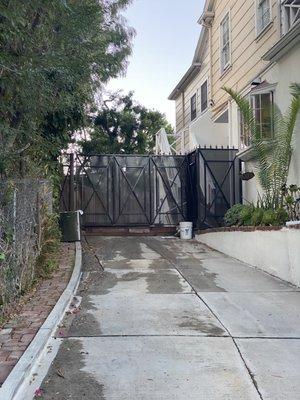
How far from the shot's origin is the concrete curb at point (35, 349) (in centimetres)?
362

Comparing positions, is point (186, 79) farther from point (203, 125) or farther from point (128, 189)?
point (128, 189)

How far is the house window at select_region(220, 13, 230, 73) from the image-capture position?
48.2 ft

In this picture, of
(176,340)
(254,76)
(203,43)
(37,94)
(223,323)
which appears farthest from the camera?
(203,43)

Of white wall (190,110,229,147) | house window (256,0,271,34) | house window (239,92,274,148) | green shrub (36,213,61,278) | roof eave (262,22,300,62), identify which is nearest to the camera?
green shrub (36,213,61,278)

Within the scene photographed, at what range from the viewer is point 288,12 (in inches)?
413

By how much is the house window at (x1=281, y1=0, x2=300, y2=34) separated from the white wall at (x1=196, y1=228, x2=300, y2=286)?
4684 mm

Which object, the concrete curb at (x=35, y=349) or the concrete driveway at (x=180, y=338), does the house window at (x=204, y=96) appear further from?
the concrete curb at (x=35, y=349)

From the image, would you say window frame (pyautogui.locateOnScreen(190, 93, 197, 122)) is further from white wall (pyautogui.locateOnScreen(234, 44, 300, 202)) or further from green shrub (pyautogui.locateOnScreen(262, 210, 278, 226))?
green shrub (pyautogui.locateOnScreen(262, 210, 278, 226))

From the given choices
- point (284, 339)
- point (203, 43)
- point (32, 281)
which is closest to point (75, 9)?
point (32, 281)

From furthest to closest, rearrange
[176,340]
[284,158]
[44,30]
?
[284,158] → [44,30] → [176,340]

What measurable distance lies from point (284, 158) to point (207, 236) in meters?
3.89

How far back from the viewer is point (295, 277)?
778cm

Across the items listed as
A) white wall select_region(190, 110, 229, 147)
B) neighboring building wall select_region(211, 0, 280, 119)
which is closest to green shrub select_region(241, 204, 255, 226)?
neighboring building wall select_region(211, 0, 280, 119)

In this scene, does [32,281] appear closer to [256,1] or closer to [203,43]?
[256,1]
